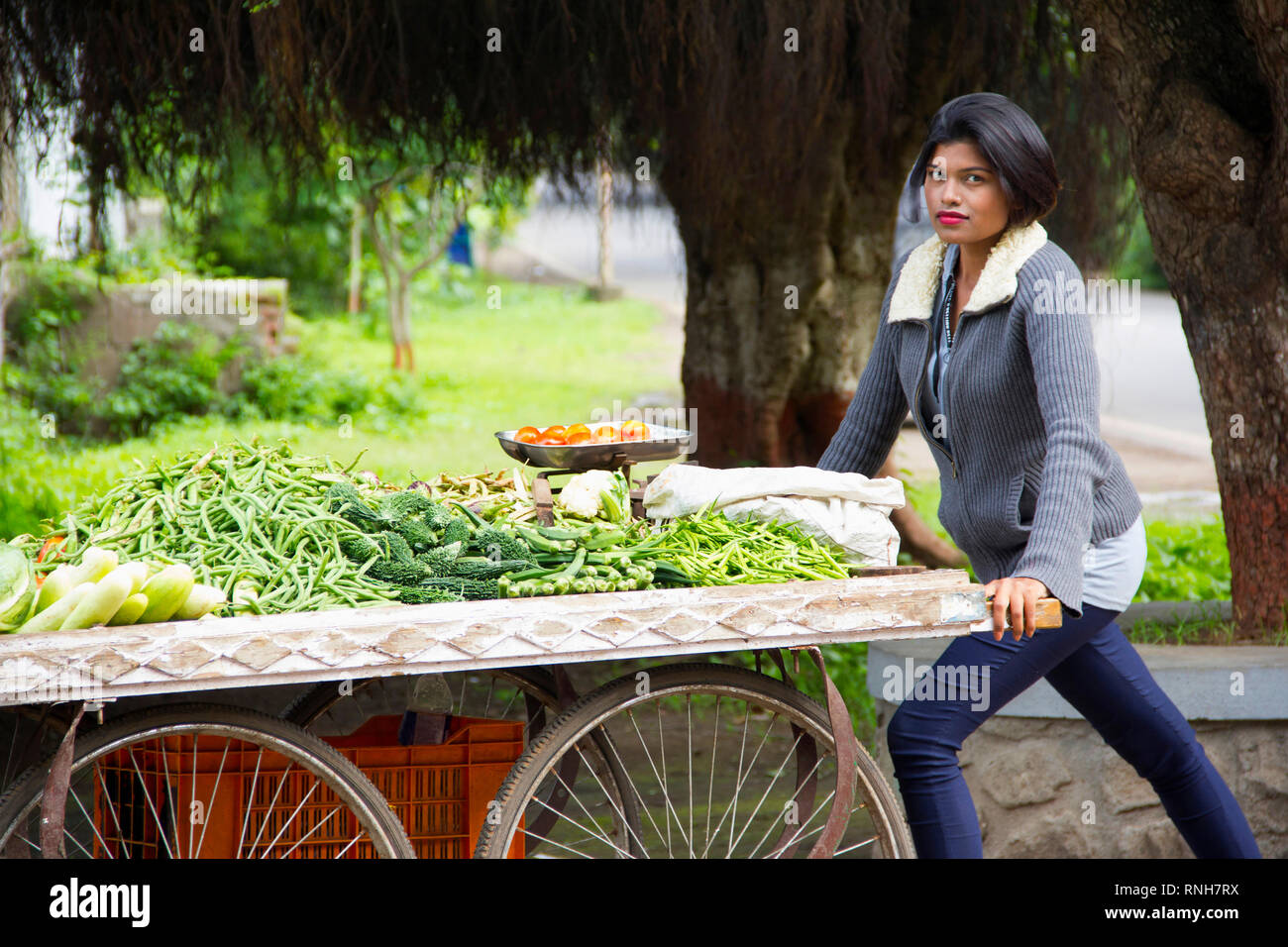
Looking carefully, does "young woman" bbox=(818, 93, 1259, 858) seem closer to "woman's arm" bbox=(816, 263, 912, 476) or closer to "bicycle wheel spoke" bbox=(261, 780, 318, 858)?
"woman's arm" bbox=(816, 263, 912, 476)

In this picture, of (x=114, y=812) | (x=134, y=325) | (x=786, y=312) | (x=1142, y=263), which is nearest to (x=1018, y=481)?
(x=114, y=812)

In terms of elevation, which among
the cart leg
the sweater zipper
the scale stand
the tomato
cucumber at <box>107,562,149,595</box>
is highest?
the sweater zipper

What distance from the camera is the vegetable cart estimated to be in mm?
2195

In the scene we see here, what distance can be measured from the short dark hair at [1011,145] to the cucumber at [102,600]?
1683 mm

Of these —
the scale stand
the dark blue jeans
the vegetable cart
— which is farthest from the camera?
the scale stand

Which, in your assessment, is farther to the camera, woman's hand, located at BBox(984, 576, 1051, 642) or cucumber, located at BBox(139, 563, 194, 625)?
woman's hand, located at BBox(984, 576, 1051, 642)

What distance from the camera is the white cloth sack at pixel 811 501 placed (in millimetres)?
2801

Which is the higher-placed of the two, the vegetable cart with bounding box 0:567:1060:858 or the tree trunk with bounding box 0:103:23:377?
the tree trunk with bounding box 0:103:23:377

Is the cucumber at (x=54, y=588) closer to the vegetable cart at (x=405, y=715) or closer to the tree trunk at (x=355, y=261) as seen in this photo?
the vegetable cart at (x=405, y=715)

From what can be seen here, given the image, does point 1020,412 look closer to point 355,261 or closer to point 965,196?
point 965,196

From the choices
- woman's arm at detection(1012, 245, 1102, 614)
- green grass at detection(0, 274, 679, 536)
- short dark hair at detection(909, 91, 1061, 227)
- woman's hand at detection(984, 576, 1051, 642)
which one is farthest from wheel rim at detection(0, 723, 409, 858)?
green grass at detection(0, 274, 679, 536)

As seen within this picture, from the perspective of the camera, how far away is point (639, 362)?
16.9 metres

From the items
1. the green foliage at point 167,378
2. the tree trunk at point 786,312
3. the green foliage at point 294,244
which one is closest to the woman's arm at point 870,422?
the tree trunk at point 786,312

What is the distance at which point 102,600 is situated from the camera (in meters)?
Result: 2.21
